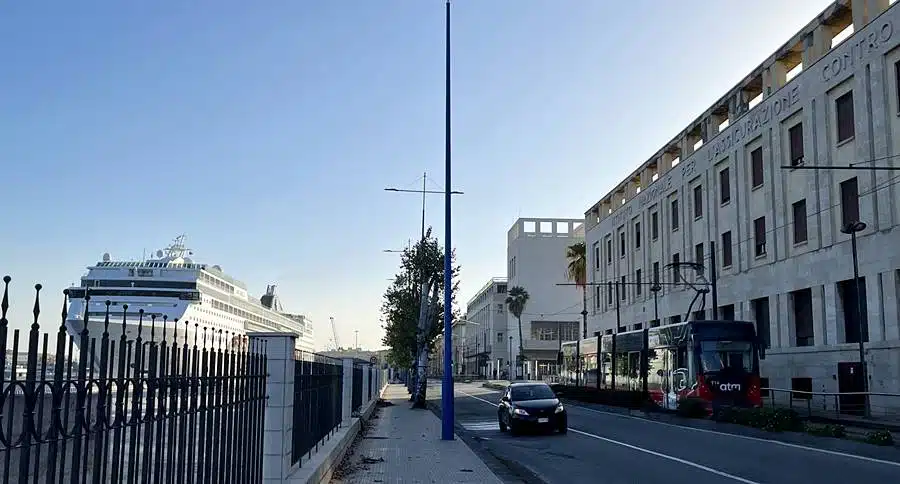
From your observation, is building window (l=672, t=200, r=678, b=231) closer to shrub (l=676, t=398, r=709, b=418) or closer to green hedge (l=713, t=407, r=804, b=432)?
shrub (l=676, t=398, r=709, b=418)

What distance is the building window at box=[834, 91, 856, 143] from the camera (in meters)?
33.3

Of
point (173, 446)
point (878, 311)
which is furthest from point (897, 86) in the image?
point (173, 446)

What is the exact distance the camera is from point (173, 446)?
5.64 m

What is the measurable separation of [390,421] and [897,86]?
70.3ft

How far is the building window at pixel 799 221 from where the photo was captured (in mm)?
37156

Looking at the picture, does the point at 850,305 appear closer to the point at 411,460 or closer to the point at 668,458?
the point at 668,458

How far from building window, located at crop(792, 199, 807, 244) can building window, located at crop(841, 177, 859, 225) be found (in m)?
3.02

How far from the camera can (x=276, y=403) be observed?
9.03 meters

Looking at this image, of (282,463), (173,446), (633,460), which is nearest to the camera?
(173,446)

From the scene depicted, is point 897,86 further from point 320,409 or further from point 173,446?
point 173,446

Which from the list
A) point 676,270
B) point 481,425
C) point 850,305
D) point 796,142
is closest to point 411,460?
point 481,425

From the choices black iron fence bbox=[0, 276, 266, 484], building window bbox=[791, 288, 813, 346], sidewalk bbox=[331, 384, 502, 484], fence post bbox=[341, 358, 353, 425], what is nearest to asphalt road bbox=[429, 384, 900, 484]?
sidewalk bbox=[331, 384, 502, 484]

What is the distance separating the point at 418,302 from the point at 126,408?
3896cm

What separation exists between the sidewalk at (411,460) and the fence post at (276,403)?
14.4 ft
